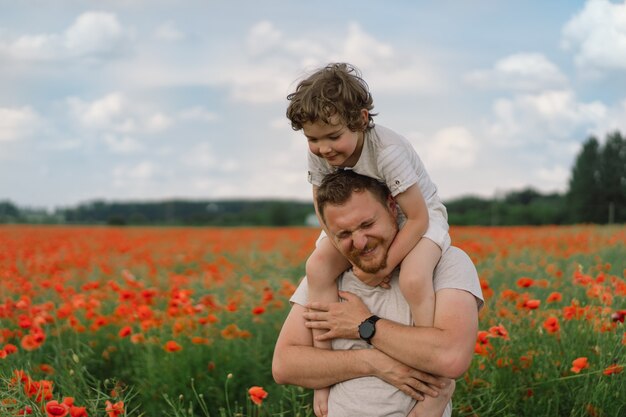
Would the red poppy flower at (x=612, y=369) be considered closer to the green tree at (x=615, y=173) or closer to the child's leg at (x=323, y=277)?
the child's leg at (x=323, y=277)

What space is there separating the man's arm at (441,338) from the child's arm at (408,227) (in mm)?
198

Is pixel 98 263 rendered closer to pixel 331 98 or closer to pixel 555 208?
pixel 331 98

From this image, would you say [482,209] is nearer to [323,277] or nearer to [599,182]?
[599,182]

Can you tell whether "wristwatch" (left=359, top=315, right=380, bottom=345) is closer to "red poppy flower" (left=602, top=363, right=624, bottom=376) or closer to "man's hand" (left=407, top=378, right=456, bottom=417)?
"man's hand" (left=407, top=378, right=456, bottom=417)

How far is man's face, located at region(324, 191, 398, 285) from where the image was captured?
272 centimetres

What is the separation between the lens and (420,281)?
269 cm

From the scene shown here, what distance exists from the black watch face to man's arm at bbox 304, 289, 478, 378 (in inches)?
0.8

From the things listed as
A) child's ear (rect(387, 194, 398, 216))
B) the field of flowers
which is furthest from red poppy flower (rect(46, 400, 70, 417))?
child's ear (rect(387, 194, 398, 216))

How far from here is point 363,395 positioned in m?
2.78

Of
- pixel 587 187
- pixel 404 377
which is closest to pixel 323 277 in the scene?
pixel 404 377

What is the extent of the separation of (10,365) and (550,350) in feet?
9.99

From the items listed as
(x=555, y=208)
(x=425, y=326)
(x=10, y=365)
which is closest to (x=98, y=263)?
(x=10, y=365)

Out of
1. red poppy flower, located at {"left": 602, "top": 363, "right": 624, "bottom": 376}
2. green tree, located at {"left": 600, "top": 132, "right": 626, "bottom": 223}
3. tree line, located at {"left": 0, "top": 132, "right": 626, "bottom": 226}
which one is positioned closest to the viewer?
red poppy flower, located at {"left": 602, "top": 363, "right": 624, "bottom": 376}

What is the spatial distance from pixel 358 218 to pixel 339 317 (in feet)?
1.39
